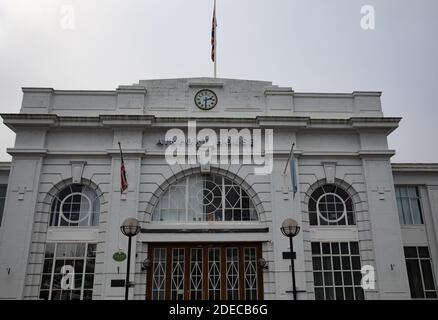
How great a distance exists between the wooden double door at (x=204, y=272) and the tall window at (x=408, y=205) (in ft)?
27.4

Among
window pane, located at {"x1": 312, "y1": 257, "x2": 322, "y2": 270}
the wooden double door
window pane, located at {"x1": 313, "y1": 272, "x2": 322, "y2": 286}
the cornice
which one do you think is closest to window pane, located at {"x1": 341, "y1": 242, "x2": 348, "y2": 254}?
window pane, located at {"x1": 312, "y1": 257, "x2": 322, "y2": 270}

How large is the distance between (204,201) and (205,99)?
5.17 metres

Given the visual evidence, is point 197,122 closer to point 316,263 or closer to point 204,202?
point 204,202

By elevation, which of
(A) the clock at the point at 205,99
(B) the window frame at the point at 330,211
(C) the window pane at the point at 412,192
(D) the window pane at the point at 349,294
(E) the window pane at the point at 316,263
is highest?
(A) the clock at the point at 205,99

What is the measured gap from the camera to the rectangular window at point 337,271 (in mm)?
17812

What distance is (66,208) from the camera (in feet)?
61.6

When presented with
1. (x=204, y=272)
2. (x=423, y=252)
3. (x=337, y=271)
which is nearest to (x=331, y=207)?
(x=337, y=271)

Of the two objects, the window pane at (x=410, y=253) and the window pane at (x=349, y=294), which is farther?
the window pane at (x=410, y=253)

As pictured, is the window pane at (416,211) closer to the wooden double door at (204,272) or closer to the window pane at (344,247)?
the window pane at (344,247)

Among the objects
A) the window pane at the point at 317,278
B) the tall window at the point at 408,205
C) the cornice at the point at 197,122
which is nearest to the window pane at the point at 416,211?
the tall window at the point at 408,205

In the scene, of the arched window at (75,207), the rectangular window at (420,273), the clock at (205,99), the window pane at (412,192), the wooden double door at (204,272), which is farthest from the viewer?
the window pane at (412,192)

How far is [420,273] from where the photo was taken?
65.2 feet

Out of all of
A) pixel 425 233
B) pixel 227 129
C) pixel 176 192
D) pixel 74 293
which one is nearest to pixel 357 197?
pixel 425 233
